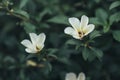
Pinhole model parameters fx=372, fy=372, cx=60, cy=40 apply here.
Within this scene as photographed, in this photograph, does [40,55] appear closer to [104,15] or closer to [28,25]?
[28,25]

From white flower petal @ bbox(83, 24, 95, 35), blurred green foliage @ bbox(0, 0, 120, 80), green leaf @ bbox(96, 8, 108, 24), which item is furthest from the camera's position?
blurred green foliage @ bbox(0, 0, 120, 80)

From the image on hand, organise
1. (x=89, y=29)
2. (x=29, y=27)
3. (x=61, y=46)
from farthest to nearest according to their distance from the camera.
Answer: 1. (x=61, y=46)
2. (x=29, y=27)
3. (x=89, y=29)

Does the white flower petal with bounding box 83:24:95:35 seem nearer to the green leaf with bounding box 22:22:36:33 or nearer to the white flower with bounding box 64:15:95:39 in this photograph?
the white flower with bounding box 64:15:95:39

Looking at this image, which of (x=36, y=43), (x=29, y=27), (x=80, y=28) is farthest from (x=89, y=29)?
(x=29, y=27)

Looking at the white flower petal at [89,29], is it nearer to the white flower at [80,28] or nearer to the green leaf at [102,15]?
the white flower at [80,28]

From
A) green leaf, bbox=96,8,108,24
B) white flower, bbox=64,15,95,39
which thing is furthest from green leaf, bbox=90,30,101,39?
green leaf, bbox=96,8,108,24

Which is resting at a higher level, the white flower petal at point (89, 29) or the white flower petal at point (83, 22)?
the white flower petal at point (83, 22)

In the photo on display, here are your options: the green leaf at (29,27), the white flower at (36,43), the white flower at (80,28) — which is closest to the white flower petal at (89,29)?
the white flower at (80,28)

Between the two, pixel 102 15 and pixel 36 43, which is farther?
pixel 102 15

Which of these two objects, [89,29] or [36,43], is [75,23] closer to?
[89,29]

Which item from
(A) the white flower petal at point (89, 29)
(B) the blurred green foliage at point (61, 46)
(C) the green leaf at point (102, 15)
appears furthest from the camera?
(B) the blurred green foliage at point (61, 46)
